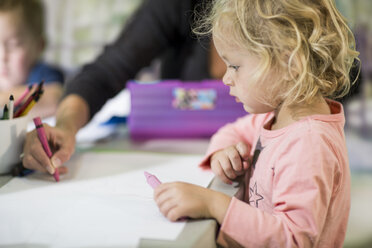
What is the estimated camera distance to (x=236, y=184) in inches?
25.9

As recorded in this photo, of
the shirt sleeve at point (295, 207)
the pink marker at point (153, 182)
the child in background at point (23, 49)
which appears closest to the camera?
the shirt sleeve at point (295, 207)

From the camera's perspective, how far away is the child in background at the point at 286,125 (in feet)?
1.62

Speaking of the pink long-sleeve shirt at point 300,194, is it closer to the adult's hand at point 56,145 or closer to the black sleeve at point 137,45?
the adult's hand at point 56,145

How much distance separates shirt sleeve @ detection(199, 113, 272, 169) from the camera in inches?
29.3

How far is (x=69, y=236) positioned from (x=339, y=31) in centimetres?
43

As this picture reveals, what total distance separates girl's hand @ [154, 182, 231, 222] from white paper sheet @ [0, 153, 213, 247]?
2 cm

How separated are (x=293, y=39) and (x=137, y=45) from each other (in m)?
0.72

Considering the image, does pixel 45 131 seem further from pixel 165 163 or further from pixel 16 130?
pixel 165 163

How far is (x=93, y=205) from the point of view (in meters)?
0.58

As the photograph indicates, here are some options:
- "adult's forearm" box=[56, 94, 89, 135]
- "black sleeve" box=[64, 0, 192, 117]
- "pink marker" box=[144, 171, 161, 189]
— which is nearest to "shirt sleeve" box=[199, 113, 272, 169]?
"pink marker" box=[144, 171, 161, 189]

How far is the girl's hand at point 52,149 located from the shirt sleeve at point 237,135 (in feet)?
0.80

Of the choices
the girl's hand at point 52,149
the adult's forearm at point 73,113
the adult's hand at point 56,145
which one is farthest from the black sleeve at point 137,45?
the girl's hand at point 52,149

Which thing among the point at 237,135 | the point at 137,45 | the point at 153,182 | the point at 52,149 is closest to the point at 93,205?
the point at 153,182

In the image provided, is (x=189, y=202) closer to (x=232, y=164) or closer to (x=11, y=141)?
(x=232, y=164)
